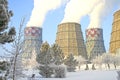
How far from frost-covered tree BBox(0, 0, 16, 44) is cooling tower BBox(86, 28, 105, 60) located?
339 ft

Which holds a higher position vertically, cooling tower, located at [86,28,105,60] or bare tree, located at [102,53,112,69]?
cooling tower, located at [86,28,105,60]

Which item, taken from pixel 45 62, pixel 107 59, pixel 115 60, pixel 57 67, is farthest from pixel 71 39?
Answer: pixel 45 62

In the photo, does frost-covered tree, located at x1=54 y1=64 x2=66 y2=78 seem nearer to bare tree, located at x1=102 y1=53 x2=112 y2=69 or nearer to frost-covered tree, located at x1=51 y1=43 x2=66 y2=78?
frost-covered tree, located at x1=51 y1=43 x2=66 y2=78

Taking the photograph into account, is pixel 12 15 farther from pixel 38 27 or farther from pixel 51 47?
pixel 38 27

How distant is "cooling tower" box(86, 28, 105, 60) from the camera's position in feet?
384

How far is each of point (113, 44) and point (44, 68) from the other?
54291 mm

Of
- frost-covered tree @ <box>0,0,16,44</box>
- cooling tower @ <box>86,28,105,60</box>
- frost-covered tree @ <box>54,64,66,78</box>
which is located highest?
cooling tower @ <box>86,28,105,60</box>

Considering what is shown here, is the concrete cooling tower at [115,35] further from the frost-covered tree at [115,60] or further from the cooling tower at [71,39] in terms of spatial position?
the cooling tower at [71,39]

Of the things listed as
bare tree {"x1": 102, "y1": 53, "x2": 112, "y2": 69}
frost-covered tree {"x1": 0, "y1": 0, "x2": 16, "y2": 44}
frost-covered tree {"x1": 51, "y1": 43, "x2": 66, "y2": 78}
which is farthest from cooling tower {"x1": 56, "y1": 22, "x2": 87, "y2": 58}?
frost-covered tree {"x1": 0, "y1": 0, "x2": 16, "y2": 44}

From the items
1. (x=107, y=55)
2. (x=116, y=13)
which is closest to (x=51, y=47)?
(x=107, y=55)

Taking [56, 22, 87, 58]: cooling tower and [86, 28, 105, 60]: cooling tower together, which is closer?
[56, 22, 87, 58]: cooling tower

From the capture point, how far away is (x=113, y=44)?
97.9 metres

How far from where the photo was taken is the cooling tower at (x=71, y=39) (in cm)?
10925

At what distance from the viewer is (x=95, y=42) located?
389 ft
